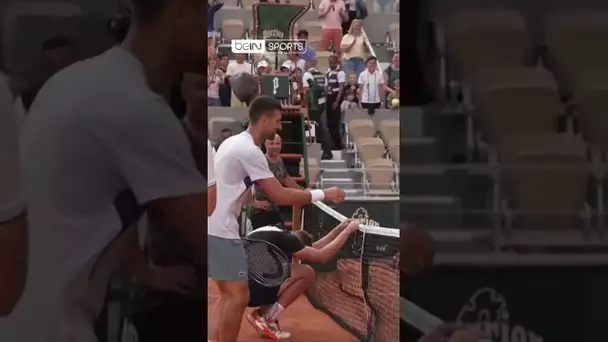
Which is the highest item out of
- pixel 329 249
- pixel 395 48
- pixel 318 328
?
pixel 395 48

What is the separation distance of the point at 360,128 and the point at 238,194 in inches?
13.4

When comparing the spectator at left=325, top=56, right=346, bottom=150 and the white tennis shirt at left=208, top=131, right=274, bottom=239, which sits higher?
the spectator at left=325, top=56, right=346, bottom=150

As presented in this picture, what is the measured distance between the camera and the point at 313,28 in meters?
1.38

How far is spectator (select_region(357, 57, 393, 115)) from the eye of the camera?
4.44 feet

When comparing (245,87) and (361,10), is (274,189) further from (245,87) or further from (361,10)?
(361,10)

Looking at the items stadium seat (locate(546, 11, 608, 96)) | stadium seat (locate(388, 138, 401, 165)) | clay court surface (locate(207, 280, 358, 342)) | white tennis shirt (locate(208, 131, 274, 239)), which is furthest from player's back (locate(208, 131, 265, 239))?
stadium seat (locate(546, 11, 608, 96))

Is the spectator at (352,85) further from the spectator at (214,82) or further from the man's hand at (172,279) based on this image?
the man's hand at (172,279)

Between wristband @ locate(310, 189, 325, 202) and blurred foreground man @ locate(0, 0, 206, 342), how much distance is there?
36 cm

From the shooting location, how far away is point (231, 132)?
1.44 meters

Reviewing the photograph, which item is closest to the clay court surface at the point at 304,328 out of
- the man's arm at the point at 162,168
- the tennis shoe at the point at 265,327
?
the tennis shoe at the point at 265,327

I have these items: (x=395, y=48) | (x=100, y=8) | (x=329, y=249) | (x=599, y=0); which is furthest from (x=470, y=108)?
(x=100, y=8)

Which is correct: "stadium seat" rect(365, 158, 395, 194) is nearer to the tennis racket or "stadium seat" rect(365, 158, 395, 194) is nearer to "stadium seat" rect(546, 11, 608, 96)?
the tennis racket

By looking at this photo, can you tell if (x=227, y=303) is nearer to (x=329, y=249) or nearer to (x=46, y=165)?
(x=329, y=249)

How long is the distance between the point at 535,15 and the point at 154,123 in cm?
77
